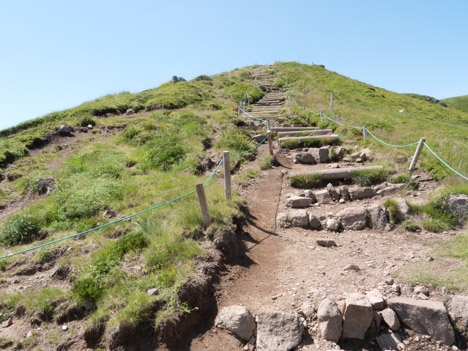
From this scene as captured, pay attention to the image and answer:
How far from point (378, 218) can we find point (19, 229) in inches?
362

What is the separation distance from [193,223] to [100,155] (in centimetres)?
766

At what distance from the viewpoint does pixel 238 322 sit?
4.35m

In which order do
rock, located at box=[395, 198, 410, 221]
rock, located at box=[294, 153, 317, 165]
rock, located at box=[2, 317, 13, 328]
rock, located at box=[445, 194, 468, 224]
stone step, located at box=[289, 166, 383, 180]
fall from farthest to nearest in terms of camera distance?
rock, located at box=[294, 153, 317, 165] < stone step, located at box=[289, 166, 383, 180] < rock, located at box=[395, 198, 410, 221] < rock, located at box=[445, 194, 468, 224] < rock, located at box=[2, 317, 13, 328]

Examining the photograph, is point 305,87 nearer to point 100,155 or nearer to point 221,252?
point 100,155

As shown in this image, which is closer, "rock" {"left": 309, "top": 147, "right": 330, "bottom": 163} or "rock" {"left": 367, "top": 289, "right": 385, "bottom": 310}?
"rock" {"left": 367, "top": 289, "right": 385, "bottom": 310}

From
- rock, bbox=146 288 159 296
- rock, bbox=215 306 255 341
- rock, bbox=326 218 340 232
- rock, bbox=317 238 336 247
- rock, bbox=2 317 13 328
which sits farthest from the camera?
rock, bbox=326 218 340 232

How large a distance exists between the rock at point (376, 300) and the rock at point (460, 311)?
92 centimetres

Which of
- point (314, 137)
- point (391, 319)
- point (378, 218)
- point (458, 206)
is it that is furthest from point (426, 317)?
point (314, 137)

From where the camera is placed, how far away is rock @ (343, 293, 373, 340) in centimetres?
418

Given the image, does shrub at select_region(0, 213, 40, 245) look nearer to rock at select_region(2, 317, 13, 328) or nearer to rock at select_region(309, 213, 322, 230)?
rock at select_region(2, 317, 13, 328)

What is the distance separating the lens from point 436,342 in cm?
402

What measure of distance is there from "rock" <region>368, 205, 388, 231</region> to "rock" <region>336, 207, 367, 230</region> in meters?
0.17

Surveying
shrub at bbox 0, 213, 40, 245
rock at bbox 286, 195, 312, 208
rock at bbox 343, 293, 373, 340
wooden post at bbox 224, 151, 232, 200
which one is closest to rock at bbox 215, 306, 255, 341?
rock at bbox 343, 293, 373, 340

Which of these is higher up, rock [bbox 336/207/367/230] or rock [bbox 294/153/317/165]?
rock [bbox 294/153/317/165]
